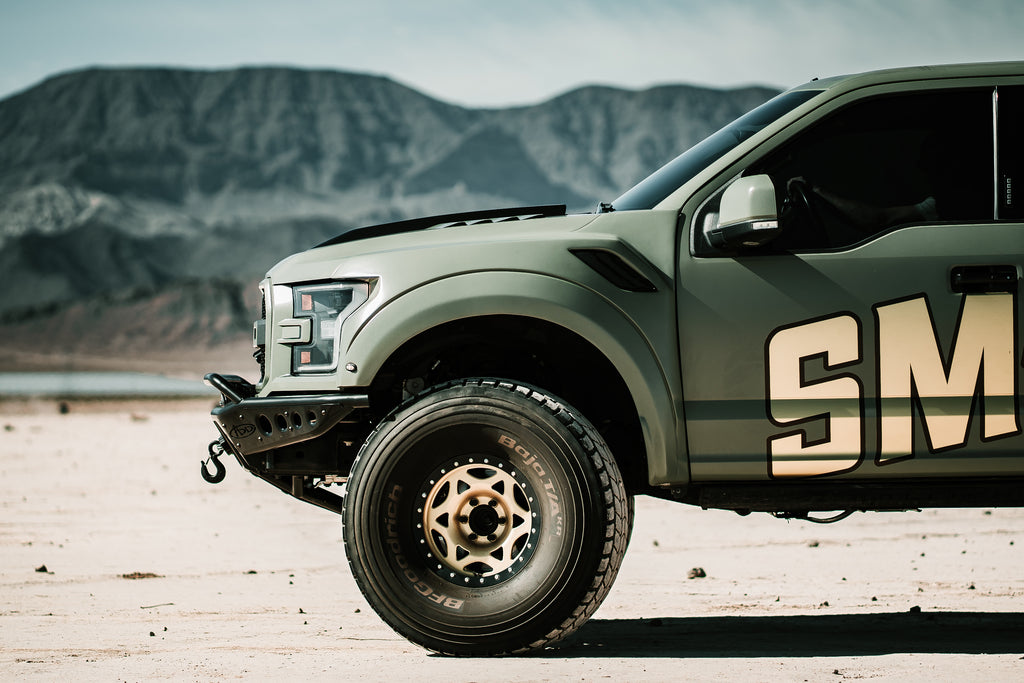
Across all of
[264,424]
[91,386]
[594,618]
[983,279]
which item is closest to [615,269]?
[983,279]

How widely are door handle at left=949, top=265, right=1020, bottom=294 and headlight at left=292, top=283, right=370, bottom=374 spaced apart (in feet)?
Result: 7.37

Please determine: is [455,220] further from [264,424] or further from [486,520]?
[486,520]

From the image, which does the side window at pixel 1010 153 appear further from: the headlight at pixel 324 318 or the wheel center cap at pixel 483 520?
the headlight at pixel 324 318

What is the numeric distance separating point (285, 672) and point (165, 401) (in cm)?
4090

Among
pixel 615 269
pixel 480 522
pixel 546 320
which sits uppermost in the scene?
pixel 615 269

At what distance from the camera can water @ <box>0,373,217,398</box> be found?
160 feet

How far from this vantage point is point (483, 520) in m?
4.79

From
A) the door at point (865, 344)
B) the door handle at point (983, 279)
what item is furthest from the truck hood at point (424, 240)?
the door handle at point (983, 279)

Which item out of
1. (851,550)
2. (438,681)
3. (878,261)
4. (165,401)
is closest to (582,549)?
(438,681)

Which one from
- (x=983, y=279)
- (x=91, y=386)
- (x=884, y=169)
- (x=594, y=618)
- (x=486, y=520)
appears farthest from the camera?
(x=91, y=386)

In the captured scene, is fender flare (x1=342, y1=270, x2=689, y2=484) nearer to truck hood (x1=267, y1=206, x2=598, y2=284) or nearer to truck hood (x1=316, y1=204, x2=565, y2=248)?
truck hood (x1=267, y1=206, x2=598, y2=284)

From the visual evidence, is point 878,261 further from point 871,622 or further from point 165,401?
point 165,401

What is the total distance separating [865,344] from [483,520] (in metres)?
1.59

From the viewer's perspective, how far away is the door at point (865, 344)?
468 cm
